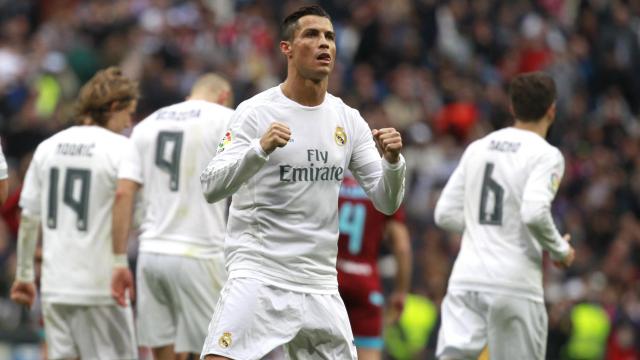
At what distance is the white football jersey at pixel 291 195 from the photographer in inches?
332

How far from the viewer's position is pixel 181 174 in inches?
428

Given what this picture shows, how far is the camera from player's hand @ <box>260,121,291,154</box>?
7961mm

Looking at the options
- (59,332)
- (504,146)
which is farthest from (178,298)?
(504,146)

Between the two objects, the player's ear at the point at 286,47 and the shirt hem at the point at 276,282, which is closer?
the shirt hem at the point at 276,282

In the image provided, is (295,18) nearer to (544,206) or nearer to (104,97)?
(544,206)

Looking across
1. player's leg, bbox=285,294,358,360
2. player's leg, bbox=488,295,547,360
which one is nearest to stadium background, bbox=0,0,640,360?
player's leg, bbox=488,295,547,360

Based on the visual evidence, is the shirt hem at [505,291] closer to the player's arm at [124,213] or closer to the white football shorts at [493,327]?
the white football shorts at [493,327]

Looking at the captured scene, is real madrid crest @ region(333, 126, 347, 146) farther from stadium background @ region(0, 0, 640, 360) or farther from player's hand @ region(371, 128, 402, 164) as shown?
stadium background @ region(0, 0, 640, 360)

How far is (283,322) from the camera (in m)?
8.40

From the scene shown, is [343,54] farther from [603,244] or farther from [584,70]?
[603,244]

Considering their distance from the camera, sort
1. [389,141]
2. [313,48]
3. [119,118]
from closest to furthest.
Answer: [389,141] → [313,48] → [119,118]

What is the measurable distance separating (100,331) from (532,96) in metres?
3.26

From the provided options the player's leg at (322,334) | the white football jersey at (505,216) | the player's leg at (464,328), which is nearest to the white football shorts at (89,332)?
the player's leg at (464,328)

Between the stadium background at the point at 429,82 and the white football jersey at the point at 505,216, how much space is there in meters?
5.80
